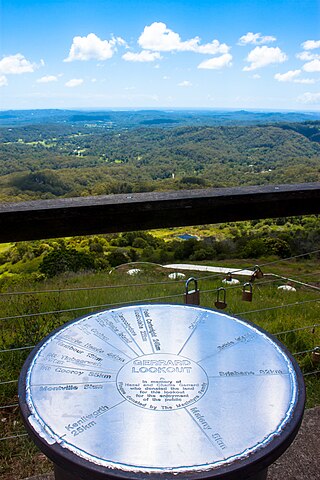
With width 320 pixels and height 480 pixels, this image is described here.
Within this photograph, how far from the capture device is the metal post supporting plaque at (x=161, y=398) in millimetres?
1170

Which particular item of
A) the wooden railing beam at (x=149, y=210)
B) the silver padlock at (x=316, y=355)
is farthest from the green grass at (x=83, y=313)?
the wooden railing beam at (x=149, y=210)

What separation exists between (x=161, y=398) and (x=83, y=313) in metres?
2.11

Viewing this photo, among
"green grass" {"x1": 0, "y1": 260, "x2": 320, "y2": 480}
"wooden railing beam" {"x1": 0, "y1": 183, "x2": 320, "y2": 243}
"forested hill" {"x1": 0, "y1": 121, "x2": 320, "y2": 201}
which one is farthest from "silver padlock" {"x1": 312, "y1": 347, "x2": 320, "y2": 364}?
"forested hill" {"x1": 0, "y1": 121, "x2": 320, "y2": 201}

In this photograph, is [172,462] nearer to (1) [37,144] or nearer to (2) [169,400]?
(2) [169,400]

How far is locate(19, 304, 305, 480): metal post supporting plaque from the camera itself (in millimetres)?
1170

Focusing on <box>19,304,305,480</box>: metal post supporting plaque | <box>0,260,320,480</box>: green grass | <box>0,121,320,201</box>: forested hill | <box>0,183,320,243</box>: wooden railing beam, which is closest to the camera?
<box>19,304,305,480</box>: metal post supporting plaque

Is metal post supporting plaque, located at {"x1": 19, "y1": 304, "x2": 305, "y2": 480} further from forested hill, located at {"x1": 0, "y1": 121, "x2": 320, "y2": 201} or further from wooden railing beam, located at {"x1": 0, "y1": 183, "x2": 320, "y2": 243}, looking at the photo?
forested hill, located at {"x1": 0, "y1": 121, "x2": 320, "y2": 201}

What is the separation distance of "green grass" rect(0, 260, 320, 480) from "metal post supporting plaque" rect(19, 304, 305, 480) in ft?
1.52

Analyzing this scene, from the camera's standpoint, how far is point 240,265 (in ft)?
20.4

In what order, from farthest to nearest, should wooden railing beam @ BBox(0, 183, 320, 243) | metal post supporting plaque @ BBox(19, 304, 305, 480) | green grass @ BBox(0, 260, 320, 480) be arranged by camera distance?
1. green grass @ BBox(0, 260, 320, 480)
2. wooden railing beam @ BBox(0, 183, 320, 243)
3. metal post supporting plaque @ BBox(19, 304, 305, 480)

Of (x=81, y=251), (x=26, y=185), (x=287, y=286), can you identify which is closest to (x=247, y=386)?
(x=287, y=286)

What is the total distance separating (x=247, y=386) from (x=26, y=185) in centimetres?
1584

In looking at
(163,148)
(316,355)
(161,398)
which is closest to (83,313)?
(316,355)

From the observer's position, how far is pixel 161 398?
1.39m
